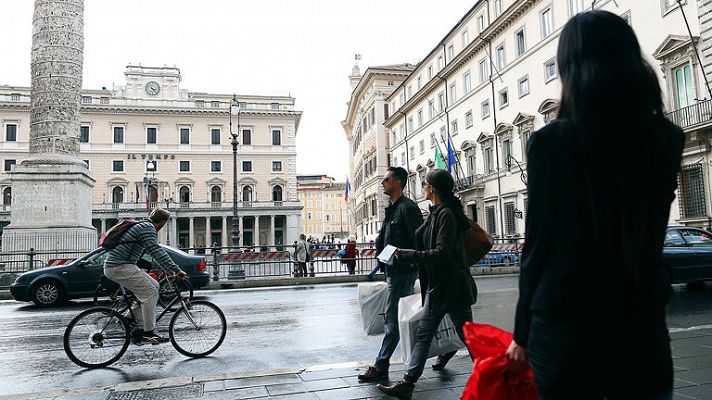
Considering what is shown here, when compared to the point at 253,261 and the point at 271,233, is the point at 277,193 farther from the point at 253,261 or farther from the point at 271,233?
the point at 253,261

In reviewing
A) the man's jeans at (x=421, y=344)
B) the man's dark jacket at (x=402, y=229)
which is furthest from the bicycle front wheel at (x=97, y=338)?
the man's jeans at (x=421, y=344)

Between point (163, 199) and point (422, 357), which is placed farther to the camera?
point (163, 199)

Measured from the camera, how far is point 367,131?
7000 centimetres

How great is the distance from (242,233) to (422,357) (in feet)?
229

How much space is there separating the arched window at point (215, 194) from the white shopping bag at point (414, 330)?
2713 inches

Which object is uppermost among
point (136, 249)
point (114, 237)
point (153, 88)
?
point (153, 88)

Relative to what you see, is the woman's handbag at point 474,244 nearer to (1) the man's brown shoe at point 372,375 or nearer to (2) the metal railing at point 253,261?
(1) the man's brown shoe at point 372,375

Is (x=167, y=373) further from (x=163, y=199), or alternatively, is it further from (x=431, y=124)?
(x=163, y=199)

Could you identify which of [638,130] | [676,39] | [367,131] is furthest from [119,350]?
[367,131]

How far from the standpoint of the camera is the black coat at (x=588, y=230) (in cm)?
172

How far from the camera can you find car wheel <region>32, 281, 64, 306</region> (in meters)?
12.3

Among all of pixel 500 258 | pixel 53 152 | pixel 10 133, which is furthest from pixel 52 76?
pixel 10 133

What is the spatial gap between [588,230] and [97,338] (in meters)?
5.98

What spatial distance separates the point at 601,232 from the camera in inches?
68.2
